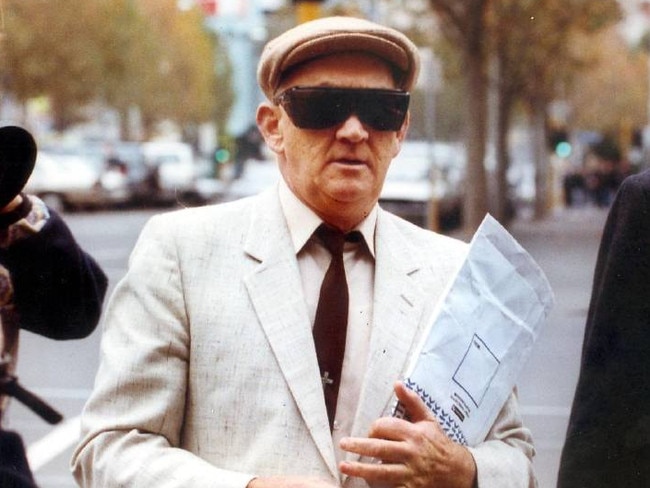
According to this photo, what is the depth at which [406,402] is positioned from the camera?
2705mm

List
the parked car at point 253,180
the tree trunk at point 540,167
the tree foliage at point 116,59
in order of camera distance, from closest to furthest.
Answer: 1. the parked car at point 253,180
2. the tree trunk at point 540,167
3. the tree foliage at point 116,59

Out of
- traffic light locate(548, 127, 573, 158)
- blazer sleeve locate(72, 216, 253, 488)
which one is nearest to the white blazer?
blazer sleeve locate(72, 216, 253, 488)

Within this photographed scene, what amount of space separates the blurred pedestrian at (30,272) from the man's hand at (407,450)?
781 mm

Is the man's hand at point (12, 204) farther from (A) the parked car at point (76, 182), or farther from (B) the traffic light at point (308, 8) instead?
(A) the parked car at point (76, 182)

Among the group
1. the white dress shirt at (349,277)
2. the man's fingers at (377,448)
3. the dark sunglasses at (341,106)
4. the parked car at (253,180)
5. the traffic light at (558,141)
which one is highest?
the dark sunglasses at (341,106)

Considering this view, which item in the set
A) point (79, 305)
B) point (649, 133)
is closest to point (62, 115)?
point (649, 133)

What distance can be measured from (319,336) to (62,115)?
63023 mm

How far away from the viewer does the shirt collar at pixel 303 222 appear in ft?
9.75

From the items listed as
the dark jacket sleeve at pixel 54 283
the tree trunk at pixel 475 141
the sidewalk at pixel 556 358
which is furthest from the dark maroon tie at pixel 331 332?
the tree trunk at pixel 475 141

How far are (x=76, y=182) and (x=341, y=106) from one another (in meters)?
38.7

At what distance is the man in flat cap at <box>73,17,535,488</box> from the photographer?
2.78 m

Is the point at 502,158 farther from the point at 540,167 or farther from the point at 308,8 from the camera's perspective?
the point at 308,8

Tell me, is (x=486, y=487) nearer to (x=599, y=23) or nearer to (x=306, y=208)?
(x=306, y=208)

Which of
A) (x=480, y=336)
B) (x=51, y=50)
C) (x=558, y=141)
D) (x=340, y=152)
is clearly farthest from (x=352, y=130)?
(x=51, y=50)
